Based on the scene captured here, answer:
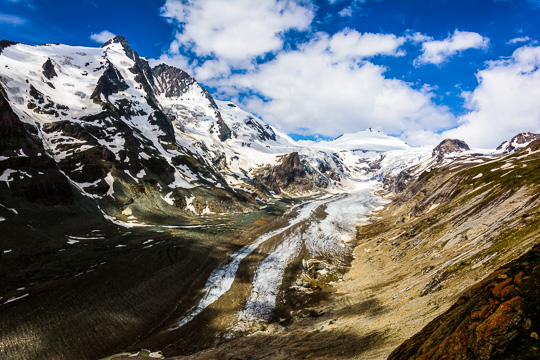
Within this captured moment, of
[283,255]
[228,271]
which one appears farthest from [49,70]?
[283,255]

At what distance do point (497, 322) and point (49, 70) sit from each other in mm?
250518

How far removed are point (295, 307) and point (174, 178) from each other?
4471 inches

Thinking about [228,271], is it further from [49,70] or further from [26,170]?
[49,70]

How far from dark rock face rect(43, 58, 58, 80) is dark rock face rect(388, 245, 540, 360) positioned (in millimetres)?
239997

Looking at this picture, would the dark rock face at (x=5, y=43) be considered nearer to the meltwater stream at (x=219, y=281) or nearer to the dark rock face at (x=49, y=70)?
the dark rock face at (x=49, y=70)

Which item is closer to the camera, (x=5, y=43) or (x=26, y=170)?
(x=26, y=170)

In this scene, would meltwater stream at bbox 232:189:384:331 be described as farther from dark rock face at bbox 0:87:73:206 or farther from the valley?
dark rock face at bbox 0:87:73:206

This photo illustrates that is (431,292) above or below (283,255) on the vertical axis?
below

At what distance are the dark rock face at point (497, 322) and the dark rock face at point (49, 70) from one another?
239997 mm

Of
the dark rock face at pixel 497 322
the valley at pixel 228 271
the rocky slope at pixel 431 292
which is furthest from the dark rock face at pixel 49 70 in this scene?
the dark rock face at pixel 497 322

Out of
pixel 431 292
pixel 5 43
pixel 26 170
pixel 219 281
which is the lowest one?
pixel 431 292

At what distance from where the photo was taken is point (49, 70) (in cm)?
18350

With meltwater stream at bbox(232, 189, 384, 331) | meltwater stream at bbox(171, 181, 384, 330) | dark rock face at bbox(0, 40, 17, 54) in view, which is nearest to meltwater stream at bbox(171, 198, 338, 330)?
meltwater stream at bbox(171, 181, 384, 330)

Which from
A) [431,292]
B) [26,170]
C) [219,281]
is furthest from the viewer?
[26,170]
